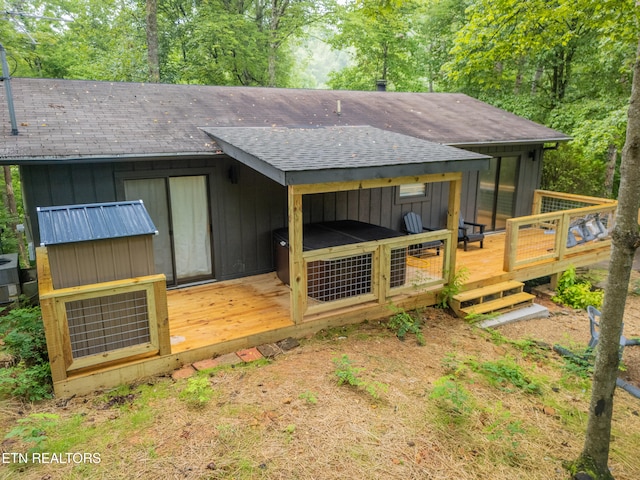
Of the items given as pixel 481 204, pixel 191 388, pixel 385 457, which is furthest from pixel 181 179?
pixel 481 204

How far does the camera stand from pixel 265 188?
23.9 feet

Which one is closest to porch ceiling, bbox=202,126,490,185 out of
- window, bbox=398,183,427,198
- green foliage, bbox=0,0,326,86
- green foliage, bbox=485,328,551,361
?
window, bbox=398,183,427,198

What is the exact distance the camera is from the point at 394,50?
22094mm

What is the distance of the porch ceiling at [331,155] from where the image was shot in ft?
16.5

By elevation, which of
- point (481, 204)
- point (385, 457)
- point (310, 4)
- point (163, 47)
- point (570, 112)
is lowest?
point (385, 457)

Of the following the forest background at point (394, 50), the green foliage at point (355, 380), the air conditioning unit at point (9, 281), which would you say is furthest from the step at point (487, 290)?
the air conditioning unit at point (9, 281)

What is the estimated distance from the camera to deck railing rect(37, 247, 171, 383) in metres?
4.18

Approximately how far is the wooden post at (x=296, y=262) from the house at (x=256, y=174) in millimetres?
17

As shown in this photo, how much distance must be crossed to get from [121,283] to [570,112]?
13.8 meters

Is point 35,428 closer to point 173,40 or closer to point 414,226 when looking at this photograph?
point 414,226

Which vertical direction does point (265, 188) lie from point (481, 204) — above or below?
above

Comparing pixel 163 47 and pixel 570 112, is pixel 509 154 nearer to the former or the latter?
pixel 570 112

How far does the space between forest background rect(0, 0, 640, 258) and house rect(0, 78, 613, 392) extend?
1.89 m

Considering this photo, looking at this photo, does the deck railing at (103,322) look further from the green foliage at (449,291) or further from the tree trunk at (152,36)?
the tree trunk at (152,36)
